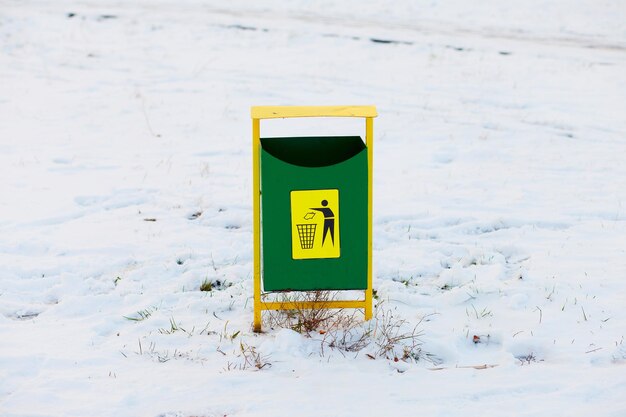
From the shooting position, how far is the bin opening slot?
4.11m

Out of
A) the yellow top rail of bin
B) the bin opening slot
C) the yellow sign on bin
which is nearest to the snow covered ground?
the yellow sign on bin

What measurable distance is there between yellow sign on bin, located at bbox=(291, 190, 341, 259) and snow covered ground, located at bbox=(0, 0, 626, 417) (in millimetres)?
487

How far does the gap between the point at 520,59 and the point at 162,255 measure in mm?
8073

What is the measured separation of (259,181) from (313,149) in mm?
350

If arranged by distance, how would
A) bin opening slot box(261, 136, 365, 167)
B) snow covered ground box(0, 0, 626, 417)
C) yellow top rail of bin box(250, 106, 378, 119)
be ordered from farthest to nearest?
bin opening slot box(261, 136, 365, 167) < yellow top rail of bin box(250, 106, 378, 119) < snow covered ground box(0, 0, 626, 417)

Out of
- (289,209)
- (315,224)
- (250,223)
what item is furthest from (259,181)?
(250,223)

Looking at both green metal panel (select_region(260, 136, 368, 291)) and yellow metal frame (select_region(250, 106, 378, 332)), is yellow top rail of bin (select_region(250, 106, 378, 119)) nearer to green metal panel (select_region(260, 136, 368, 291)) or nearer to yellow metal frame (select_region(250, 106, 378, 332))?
yellow metal frame (select_region(250, 106, 378, 332))

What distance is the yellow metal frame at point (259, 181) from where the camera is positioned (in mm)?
3930

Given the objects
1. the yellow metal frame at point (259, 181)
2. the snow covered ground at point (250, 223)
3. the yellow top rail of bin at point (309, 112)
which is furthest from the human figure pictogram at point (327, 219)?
the snow covered ground at point (250, 223)

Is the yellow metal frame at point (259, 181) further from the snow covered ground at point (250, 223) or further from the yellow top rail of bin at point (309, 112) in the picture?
the snow covered ground at point (250, 223)

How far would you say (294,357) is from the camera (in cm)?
395

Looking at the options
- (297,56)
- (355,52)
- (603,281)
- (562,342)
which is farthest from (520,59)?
(562,342)

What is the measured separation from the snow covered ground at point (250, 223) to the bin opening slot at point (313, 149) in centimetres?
97

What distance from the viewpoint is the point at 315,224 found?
3984 mm
